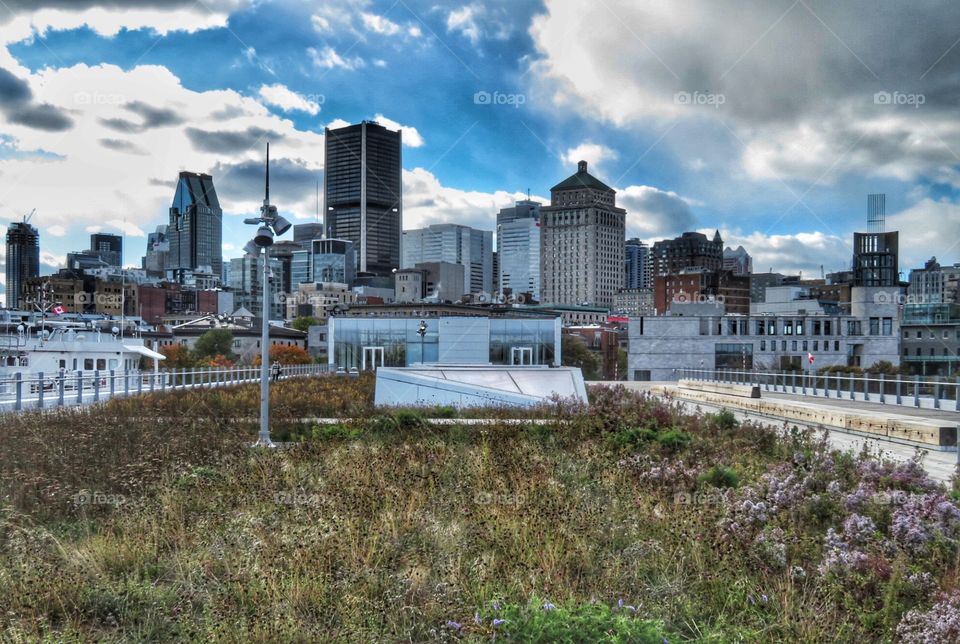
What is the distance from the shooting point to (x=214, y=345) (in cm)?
11325

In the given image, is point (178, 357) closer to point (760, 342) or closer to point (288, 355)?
point (288, 355)

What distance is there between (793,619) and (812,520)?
10.3ft

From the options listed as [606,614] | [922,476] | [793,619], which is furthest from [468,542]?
[922,476]

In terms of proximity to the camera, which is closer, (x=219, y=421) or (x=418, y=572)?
(x=418, y=572)

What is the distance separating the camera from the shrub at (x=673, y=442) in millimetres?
14450

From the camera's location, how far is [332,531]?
835cm

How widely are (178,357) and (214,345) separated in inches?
333

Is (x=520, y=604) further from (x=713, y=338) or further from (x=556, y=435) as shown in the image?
(x=713, y=338)

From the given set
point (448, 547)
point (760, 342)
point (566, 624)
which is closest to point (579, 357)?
point (760, 342)

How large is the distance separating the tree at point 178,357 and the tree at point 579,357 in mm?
51526

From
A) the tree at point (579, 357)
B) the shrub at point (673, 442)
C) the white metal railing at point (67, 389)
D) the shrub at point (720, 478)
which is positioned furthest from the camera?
the tree at point (579, 357)

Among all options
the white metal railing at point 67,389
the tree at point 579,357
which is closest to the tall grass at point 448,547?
the white metal railing at point 67,389

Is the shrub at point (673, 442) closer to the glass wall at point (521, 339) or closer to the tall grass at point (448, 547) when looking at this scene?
the tall grass at point (448, 547)

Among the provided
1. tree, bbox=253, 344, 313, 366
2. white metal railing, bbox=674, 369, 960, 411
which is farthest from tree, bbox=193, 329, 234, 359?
white metal railing, bbox=674, 369, 960, 411
